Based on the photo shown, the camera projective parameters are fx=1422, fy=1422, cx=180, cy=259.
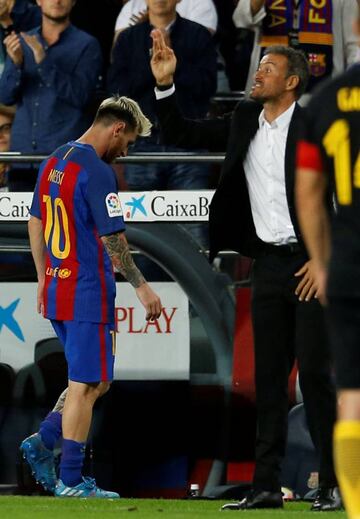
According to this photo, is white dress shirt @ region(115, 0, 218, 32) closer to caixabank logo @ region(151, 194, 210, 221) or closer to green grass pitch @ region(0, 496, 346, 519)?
caixabank logo @ region(151, 194, 210, 221)

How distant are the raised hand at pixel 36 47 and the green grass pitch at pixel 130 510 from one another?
368cm

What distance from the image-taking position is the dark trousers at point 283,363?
7.54 metres

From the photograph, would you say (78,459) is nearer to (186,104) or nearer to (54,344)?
(54,344)

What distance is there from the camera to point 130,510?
7.47 m

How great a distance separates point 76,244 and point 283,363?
1460 mm

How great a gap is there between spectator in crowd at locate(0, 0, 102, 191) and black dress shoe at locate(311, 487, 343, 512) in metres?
3.82

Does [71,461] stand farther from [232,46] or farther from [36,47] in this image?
[232,46]

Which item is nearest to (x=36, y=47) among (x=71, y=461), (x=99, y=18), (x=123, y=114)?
(x=99, y=18)

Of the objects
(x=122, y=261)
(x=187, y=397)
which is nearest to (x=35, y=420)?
(x=187, y=397)

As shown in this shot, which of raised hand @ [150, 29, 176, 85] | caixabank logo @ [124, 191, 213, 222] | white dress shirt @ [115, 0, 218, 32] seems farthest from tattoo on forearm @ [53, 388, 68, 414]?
white dress shirt @ [115, 0, 218, 32]

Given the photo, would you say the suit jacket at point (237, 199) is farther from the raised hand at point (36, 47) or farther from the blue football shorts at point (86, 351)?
the raised hand at point (36, 47)

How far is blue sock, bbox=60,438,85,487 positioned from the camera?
26.9 feet

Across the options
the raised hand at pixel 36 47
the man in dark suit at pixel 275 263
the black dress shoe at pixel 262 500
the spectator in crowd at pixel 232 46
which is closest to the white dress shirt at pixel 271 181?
the man in dark suit at pixel 275 263

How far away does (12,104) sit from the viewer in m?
10.7
